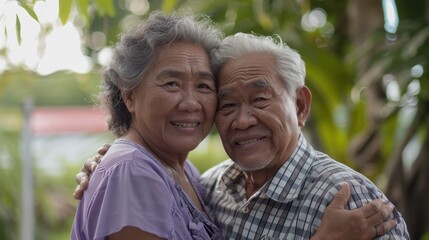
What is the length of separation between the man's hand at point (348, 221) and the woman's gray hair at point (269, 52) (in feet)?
1.19

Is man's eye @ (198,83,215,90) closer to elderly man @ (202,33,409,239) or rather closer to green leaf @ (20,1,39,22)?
elderly man @ (202,33,409,239)

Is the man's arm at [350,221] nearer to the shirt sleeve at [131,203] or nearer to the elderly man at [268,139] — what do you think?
the elderly man at [268,139]

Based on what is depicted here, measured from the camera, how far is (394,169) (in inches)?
146

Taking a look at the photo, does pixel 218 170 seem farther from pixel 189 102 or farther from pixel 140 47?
pixel 140 47

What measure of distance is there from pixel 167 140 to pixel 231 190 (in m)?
0.34

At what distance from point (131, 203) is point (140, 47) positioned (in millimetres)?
447

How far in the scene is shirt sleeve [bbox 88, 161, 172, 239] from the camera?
182cm

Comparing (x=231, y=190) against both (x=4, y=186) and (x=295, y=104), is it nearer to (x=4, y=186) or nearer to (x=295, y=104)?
(x=295, y=104)

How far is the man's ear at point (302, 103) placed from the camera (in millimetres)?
2221

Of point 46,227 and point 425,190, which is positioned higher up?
point 425,190

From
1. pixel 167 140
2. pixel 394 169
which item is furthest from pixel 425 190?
pixel 167 140

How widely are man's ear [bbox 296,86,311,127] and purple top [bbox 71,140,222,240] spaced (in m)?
0.45

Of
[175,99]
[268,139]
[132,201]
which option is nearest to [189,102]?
[175,99]

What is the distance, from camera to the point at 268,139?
212cm
